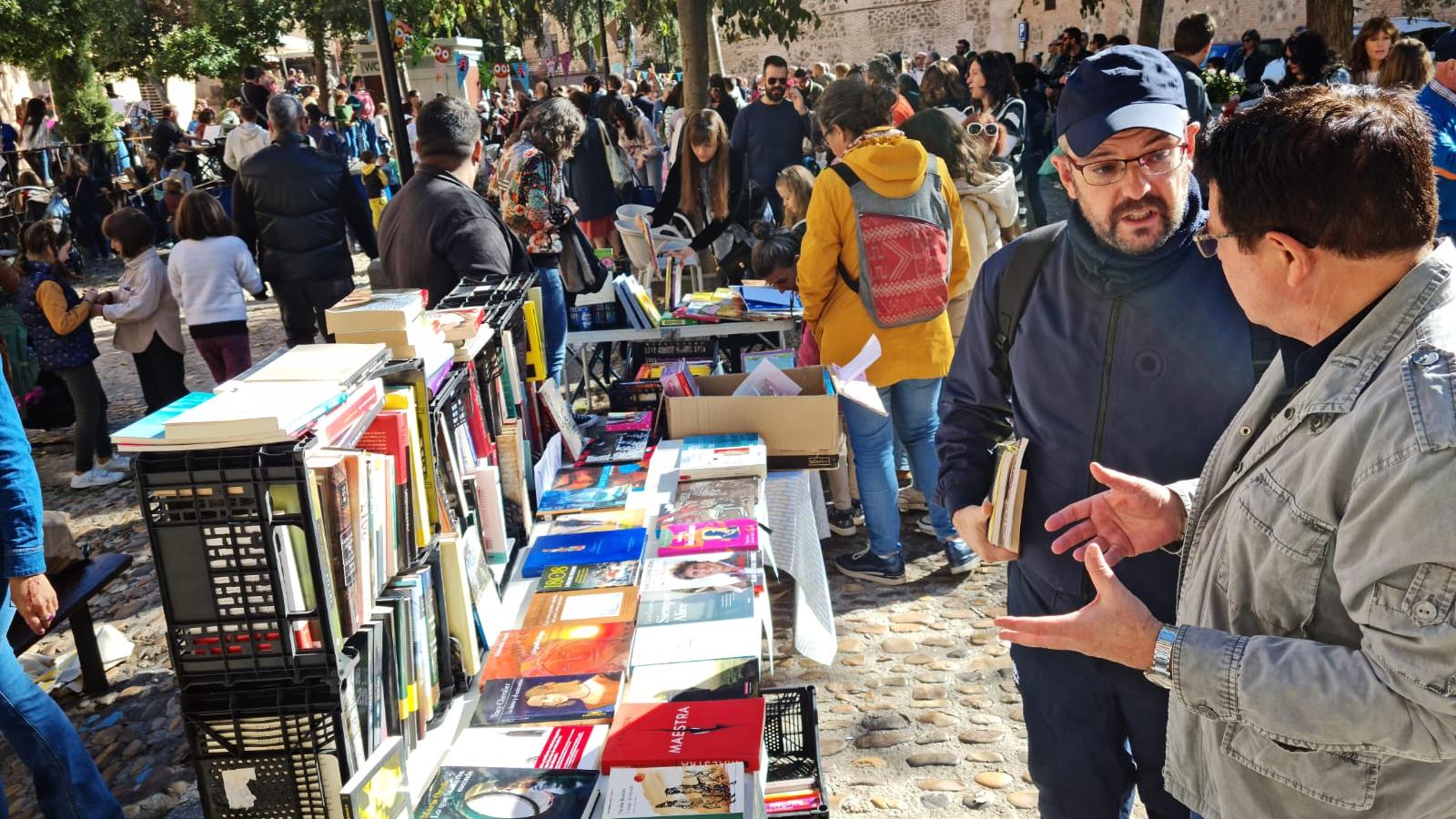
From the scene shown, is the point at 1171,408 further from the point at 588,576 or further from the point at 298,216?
the point at 298,216

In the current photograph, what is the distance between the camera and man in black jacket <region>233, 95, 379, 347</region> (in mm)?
6176

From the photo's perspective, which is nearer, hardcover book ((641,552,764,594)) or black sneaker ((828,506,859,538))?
hardcover book ((641,552,764,594))

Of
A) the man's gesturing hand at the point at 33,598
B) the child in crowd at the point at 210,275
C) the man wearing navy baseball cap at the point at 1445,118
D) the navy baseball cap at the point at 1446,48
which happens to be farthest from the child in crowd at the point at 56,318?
the navy baseball cap at the point at 1446,48

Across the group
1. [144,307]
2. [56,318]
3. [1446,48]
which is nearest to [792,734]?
[1446,48]

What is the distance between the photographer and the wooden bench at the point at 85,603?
402 cm

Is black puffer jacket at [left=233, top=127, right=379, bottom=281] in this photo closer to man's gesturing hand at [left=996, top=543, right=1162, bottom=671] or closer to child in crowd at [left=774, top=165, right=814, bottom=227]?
child in crowd at [left=774, top=165, right=814, bottom=227]

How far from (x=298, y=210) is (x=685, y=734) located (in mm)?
4864

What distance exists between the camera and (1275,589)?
145 centimetres

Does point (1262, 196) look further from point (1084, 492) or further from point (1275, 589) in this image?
point (1084, 492)

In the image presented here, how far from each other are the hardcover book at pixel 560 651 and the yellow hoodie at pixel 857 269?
200 centimetres

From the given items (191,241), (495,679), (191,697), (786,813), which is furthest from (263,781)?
(191,241)

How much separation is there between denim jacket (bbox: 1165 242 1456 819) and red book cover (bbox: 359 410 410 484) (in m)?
1.52

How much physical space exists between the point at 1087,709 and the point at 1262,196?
4.26 ft

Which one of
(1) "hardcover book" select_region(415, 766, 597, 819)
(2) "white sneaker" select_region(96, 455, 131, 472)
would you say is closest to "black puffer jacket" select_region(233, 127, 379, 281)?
(2) "white sneaker" select_region(96, 455, 131, 472)
